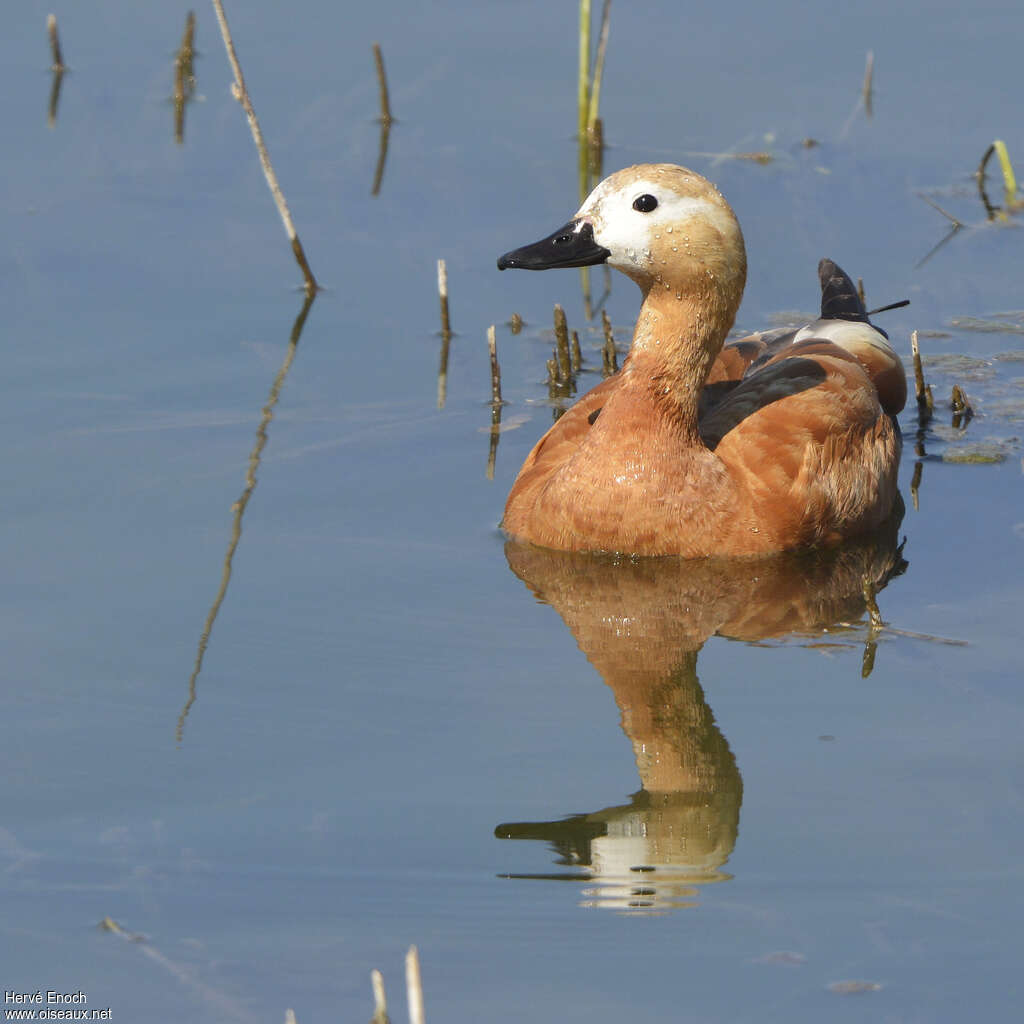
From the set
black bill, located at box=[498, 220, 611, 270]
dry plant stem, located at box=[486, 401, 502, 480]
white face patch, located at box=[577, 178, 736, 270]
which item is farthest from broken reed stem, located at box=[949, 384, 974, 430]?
black bill, located at box=[498, 220, 611, 270]

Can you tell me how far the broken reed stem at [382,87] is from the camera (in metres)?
13.0

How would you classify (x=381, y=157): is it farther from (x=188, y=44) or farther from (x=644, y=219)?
(x=644, y=219)

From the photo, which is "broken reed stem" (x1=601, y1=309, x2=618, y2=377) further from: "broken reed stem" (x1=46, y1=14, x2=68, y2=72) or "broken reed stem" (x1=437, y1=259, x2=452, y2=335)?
"broken reed stem" (x1=46, y1=14, x2=68, y2=72)

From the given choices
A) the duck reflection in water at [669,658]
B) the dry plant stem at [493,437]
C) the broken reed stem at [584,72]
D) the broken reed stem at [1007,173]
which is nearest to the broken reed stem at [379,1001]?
the duck reflection in water at [669,658]

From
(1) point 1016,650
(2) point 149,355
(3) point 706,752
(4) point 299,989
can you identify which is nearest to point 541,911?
(4) point 299,989

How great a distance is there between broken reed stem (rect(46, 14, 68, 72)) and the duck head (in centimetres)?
688

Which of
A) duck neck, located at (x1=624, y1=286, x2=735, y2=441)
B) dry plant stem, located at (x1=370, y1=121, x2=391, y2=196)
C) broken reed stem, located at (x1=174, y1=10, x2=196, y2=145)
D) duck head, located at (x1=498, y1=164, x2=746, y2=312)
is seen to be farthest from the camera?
broken reed stem, located at (x1=174, y1=10, x2=196, y2=145)

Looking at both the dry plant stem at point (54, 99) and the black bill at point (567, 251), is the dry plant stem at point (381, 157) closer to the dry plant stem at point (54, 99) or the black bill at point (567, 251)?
the dry plant stem at point (54, 99)

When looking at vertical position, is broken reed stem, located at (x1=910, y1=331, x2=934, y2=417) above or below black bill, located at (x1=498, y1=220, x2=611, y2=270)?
below

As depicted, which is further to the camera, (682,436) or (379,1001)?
(682,436)

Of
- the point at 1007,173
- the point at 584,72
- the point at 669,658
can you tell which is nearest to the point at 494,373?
the point at 669,658

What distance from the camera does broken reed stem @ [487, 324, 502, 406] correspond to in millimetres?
9508

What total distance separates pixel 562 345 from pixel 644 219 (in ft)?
7.07

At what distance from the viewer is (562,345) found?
9.99 m
